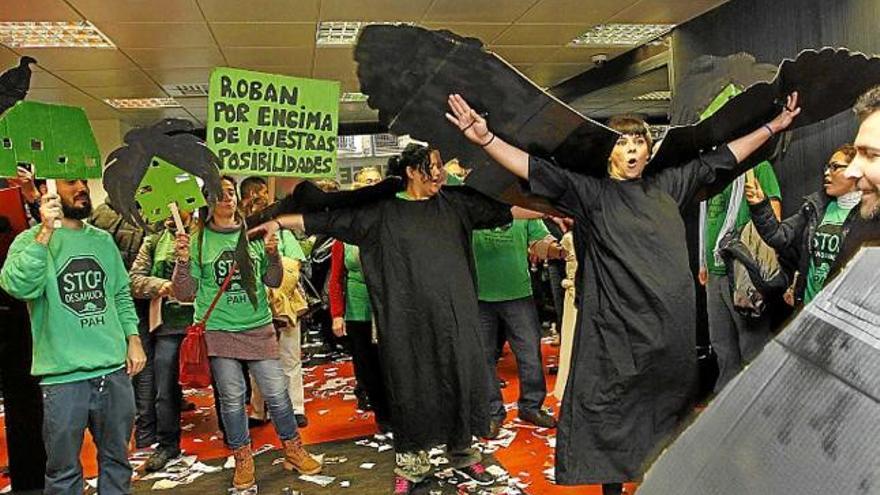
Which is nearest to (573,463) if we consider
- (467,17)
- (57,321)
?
(57,321)

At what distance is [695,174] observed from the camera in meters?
2.36

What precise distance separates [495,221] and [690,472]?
228 cm

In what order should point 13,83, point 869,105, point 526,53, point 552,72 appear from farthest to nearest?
Answer: point 552,72 → point 526,53 → point 13,83 → point 869,105

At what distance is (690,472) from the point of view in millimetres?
678

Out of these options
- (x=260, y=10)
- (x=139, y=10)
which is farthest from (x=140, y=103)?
(x=260, y=10)

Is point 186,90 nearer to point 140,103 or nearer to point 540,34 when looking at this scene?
point 140,103

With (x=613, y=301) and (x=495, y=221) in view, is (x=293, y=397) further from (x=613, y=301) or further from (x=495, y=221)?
(x=613, y=301)

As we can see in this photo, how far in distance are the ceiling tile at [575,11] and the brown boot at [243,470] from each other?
4.19 metres

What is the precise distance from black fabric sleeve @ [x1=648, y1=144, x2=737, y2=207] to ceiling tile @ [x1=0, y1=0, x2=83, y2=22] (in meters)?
4.66

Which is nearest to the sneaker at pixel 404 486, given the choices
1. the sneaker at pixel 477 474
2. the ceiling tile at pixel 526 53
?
the sneaker at pixel 477 474

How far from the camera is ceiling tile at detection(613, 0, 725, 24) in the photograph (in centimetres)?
596

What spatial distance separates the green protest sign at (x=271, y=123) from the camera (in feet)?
8.66

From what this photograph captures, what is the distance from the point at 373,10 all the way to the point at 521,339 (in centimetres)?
314

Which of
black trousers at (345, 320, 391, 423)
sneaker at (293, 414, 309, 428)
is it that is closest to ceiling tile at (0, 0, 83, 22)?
black trousers at (345, 320, 391, 423)
